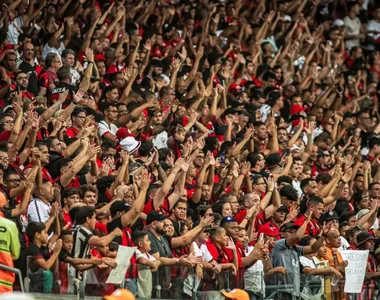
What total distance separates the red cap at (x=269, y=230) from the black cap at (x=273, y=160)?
8.71 ft

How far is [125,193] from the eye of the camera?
14484 millimetres

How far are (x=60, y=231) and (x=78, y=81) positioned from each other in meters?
6.11

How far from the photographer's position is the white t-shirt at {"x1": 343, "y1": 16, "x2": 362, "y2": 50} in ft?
→ 88.1

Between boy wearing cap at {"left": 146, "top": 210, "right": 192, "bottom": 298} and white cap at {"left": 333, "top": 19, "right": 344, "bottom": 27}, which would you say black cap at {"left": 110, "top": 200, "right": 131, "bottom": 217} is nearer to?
boy wearing cap at {"left": 146, "top": 210, "right": 192, "bottom": 298}

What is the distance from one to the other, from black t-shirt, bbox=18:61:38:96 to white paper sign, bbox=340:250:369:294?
16.6 ft

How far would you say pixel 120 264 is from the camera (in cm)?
1231

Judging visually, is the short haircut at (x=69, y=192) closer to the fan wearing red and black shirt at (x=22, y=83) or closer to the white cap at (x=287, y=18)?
the fan wearing red and black shirt at (x=22, y=83)

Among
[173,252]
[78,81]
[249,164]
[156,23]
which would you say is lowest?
[173,252]

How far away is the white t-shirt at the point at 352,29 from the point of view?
26859 millimetres

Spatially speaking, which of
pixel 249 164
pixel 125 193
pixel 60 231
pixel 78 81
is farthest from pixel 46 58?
pixel 60 231

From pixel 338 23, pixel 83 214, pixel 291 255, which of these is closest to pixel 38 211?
pixel 83 214

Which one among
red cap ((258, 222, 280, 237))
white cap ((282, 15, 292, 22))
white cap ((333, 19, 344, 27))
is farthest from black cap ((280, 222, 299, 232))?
white cap ((333, 19, 344, 27))

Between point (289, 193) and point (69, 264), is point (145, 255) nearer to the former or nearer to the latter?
point (69, 264)

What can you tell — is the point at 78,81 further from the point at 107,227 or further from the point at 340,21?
the point at 340,21
